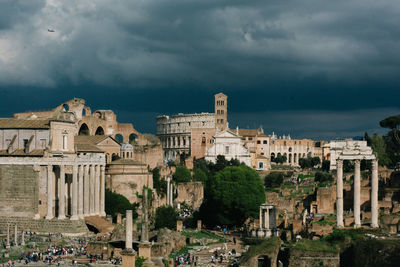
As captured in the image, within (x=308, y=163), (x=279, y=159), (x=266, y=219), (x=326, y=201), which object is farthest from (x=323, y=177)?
(x=279, y=159)

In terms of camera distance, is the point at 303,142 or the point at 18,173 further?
the point at 303,142

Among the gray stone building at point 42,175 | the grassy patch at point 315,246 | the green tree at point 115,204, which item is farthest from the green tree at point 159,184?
the grassy patch at point 315,246

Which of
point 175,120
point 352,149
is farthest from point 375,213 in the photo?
point 175,120

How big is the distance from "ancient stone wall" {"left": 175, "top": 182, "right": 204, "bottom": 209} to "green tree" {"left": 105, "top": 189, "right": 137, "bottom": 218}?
17.1 m

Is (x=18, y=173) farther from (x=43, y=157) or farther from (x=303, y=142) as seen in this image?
(x=303, y=142)

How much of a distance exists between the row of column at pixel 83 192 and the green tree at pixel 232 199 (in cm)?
1051

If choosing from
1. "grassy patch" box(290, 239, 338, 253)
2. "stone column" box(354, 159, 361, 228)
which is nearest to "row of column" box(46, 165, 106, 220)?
"stone column" box(354, 159, 361, 228)

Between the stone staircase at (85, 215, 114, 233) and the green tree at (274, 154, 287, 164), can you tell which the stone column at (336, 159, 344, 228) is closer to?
the stone staircase at (85, 215, 114, 233)

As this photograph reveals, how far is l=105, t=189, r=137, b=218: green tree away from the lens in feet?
217

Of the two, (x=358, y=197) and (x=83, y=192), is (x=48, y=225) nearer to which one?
(x=83, y=192)

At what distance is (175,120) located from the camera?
146 m

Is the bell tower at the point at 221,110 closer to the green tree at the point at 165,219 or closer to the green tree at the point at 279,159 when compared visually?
the green tree at the point at 279,159

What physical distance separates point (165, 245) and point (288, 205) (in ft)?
91.1

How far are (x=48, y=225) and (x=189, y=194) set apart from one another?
31.1 m
